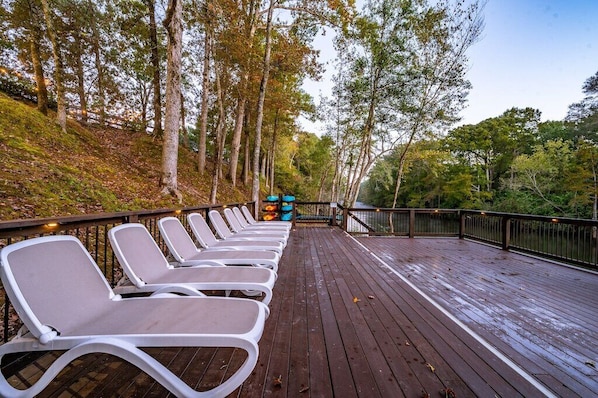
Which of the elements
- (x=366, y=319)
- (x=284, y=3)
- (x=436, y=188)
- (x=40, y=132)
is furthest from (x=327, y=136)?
(x=366, y=319)

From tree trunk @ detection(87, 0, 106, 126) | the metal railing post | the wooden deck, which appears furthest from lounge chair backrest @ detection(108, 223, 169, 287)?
tree trunk @ detection(87, 0, 106, 126)

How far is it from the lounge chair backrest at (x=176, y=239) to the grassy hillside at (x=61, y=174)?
273cm

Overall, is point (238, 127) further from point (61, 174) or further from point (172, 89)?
point (61, 174)

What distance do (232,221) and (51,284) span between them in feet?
12.4

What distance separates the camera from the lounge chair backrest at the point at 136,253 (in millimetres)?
1997

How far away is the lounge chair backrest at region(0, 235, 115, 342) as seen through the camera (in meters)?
1.18

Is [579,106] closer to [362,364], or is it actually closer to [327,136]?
[327,136]

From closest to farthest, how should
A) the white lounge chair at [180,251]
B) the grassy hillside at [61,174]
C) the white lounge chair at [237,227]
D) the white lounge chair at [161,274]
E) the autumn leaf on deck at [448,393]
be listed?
the autumn leaf on deck at [448,393], the white lounge chair at [161,274], the white lounge chair at [180,251], the grassy hillside at [61,174], the white lounge chair at [237,227]

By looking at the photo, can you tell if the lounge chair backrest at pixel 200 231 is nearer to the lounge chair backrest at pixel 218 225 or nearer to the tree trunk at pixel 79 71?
the lounge chair backrest at pixel 218 225

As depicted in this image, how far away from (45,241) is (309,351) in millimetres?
1880

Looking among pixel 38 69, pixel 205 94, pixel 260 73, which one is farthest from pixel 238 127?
pixel 38 69

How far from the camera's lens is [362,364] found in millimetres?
1764

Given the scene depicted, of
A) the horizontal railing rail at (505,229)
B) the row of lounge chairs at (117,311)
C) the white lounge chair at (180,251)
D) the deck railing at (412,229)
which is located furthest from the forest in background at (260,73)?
the row of lounge chairs at (117,311)

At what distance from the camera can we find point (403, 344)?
2.04 metres
